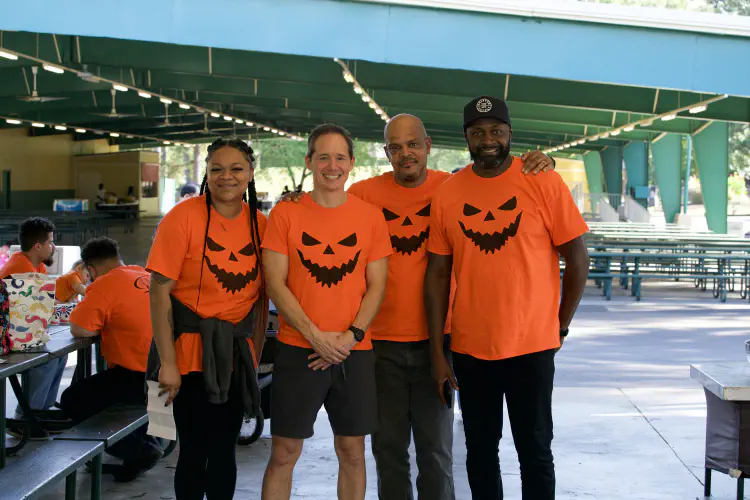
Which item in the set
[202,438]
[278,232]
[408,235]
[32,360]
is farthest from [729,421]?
[32,360]

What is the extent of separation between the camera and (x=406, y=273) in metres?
3.90

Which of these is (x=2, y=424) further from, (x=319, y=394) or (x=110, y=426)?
(x=319, y=394)

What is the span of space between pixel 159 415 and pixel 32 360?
3.80 ft

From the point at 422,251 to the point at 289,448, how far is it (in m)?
1.02

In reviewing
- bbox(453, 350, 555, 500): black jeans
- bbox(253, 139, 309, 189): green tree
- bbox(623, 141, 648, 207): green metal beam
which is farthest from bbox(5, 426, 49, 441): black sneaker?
bbox(253, 139, 309, 189): green tree

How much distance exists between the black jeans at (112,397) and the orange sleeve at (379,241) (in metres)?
2.07

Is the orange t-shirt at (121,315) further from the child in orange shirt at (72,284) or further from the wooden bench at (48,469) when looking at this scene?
the child in orange shirt at (72,284)

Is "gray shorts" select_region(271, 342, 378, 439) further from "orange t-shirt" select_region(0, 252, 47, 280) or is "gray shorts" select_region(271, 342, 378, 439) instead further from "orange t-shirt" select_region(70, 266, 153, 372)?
"orange t-shirt" select_region(0, 252, 47, 280)

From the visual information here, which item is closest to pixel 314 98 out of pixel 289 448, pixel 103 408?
pixel 103 408

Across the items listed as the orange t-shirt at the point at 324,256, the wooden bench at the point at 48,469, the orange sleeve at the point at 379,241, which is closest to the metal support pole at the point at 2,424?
the wooden bench at the point at 48,469

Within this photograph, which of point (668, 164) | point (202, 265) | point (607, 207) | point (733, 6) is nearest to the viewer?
point (202, 265)

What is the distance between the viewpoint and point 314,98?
2250 cm

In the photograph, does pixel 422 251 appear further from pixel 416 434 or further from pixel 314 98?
pixel 314 98

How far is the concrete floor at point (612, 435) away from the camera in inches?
198
